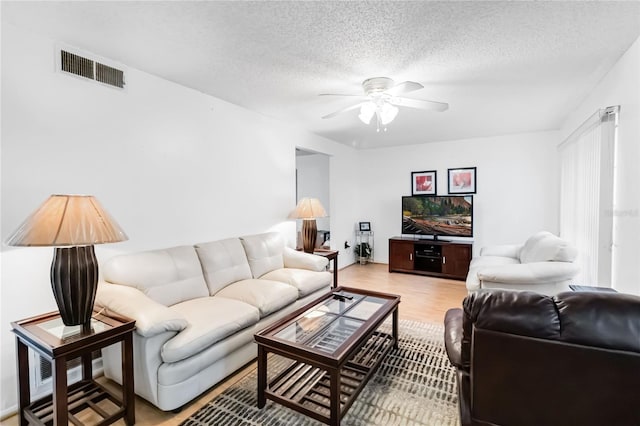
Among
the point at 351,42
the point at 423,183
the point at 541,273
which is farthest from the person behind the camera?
the point at 423,183

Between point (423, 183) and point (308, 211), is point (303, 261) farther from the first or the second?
point (423, 183)

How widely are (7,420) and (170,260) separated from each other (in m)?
1.30

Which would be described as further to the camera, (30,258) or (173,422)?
(30,258)

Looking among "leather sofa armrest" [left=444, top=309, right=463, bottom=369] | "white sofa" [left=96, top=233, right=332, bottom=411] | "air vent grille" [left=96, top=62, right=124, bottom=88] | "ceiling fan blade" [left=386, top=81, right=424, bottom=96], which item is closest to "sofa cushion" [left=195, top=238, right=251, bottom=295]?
"white sofa" [left=96, top=233, right=332, bottom=411]

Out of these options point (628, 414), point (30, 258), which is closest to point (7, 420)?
point (30, 258)

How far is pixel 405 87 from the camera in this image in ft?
8.18

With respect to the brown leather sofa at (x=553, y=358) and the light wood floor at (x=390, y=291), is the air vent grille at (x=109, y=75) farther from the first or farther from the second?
the brown leather sofa at (x=553, y=358)

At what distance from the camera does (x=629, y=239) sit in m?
2.28

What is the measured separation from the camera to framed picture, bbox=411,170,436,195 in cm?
575

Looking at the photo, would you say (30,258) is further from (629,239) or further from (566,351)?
(629,239)

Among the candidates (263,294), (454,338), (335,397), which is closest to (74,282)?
(263,294)

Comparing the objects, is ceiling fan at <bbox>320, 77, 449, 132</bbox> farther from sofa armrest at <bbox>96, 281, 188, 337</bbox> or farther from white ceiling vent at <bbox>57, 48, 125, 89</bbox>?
sofa armrest at <bbox>96, 281, 188, 337</bbox>

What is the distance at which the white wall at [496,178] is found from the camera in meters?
4.95

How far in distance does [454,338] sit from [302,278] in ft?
5.83
